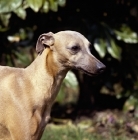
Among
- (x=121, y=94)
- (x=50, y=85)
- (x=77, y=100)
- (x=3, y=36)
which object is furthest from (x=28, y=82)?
(x=77, y=100)

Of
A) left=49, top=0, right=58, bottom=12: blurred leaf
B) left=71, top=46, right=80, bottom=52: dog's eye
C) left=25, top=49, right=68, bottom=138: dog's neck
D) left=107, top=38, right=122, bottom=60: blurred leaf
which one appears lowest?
left=107, top=38, right=122, bottom=60: blurred leaf

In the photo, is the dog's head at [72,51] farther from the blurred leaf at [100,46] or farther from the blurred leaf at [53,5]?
the blurred leaf at [100,46]

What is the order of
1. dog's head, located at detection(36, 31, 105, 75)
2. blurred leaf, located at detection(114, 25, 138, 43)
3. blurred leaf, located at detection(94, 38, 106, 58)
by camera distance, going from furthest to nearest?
blurred leaf, located at detection(114, 25, 138, 43) → blurred leaf, located at detection(94, 38, 106, 58) → dog's head, located at detection(36, 31, 105, 75)

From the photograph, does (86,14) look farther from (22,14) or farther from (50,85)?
(50,85)

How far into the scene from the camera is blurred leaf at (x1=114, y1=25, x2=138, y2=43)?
683 cm

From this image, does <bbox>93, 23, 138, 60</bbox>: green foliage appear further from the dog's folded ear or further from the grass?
the dog's folded ear

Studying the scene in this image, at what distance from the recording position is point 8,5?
6.34m

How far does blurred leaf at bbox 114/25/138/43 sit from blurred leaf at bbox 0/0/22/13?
125 cm

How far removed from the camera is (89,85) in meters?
7.76

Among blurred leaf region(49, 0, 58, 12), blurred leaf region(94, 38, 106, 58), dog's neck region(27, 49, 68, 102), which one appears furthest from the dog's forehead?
blurred leaf region(94, 38, 106, 58)

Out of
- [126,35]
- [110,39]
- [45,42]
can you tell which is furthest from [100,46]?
[45,42]

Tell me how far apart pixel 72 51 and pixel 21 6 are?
6.31 feet

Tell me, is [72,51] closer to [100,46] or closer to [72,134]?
[72,134]

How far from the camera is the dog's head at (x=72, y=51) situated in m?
4.58
